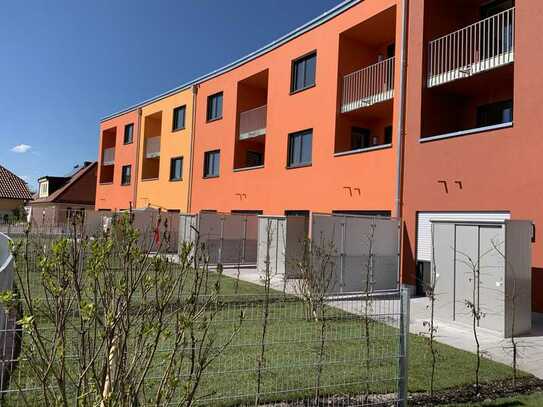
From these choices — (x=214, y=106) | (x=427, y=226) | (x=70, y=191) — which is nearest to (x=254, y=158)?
(x=214, y=106)

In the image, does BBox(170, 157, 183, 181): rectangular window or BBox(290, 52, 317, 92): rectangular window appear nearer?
BBox(290, 52, 317, 92): rectangular window

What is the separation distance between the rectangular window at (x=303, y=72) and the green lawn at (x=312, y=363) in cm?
1237

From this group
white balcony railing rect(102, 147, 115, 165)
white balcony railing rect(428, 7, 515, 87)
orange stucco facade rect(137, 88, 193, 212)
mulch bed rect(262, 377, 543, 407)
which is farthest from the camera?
white balcony railing rect(102, 147, 115, 165)

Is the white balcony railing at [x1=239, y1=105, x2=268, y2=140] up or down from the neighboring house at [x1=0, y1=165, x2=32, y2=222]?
up

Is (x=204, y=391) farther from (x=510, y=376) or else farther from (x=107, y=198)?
(x=107, y=198)

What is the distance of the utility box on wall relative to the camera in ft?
29.9

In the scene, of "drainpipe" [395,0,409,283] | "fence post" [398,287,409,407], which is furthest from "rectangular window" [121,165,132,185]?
"fence post" [398,287,409,407]

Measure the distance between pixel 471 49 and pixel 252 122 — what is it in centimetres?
1114

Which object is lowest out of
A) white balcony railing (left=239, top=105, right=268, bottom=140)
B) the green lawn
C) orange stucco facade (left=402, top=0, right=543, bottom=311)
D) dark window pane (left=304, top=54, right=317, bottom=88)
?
the green lawn

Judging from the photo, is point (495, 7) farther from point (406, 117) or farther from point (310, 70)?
point (310, 70)

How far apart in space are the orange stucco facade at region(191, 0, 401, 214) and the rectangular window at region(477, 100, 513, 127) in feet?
8.09

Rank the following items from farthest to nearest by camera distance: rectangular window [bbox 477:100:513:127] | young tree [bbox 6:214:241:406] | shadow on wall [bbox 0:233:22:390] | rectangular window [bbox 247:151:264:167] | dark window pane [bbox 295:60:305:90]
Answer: rectangular window [bbox 247:151:264:167], dark window pane [bbox 295:60:305:90], rectangular window [bbox 477:100:513:127], shadow on wall [bbox 0:233:22:390], young tree [bbox 6:214:241:406]

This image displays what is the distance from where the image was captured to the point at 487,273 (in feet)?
31.3

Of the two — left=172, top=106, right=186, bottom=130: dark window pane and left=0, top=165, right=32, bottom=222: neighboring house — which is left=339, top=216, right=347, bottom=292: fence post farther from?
left=0, top=165, right=32, bottom=222: neighboring house
